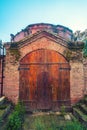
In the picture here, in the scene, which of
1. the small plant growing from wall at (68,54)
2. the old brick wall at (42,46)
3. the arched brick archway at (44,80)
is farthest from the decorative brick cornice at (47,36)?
the arched brick archway at (44,80)

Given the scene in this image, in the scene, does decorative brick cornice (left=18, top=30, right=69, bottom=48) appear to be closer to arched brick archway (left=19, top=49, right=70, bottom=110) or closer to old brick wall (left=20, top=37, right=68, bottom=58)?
old brick wall (left=20, top=37, right=68, bottom=58)

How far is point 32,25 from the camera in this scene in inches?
965

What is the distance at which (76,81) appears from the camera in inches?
437

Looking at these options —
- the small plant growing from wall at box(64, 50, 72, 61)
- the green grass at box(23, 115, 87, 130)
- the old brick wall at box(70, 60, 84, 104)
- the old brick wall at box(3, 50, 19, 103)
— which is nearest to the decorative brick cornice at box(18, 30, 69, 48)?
the small plant growing from wall at box(64, 50, 72, 61)

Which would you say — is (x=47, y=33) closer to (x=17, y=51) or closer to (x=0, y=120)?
(x=17, y=51)

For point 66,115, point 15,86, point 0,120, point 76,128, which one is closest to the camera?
point 76,128

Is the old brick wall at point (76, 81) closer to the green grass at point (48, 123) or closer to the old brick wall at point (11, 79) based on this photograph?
the green grass at point (48, 123)

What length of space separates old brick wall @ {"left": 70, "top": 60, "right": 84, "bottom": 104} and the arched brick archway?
0.24 metres

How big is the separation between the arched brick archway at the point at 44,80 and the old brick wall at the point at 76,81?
241 mm

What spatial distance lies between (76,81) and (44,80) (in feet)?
6.40

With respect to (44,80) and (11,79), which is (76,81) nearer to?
(44,80)

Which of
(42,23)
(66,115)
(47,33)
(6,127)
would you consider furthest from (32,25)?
(6,127)

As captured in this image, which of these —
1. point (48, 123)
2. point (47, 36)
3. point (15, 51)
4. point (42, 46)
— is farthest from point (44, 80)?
point (48, 123)

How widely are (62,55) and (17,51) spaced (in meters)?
2.78
